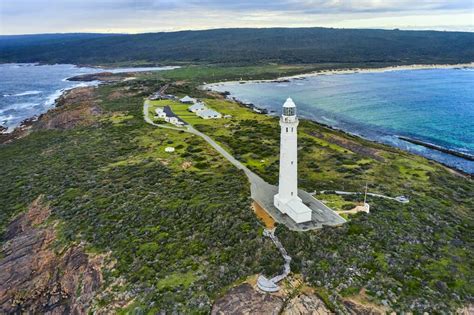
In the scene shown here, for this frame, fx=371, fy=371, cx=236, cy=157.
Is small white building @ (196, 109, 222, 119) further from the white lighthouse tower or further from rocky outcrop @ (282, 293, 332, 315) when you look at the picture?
rocky outcrop @ (282, 293, 332, 315)

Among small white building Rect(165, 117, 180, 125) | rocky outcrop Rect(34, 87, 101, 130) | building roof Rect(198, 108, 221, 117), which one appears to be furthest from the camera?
rocky outcrop Rect(34, 87, 101, 130)

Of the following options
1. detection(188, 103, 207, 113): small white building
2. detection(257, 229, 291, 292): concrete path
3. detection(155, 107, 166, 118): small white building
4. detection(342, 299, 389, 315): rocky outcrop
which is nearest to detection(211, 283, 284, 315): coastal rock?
detection(257, 229, 291, 292): concrete path

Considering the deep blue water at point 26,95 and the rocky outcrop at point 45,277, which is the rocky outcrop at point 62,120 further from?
the rocky outcrop at point 45,277

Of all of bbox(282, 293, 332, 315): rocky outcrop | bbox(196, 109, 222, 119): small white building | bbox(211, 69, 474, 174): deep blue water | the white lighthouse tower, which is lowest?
bbox(211, 69, 474, 174): deep blue water

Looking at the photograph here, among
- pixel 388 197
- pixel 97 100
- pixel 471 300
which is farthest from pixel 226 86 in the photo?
pixel 471 300

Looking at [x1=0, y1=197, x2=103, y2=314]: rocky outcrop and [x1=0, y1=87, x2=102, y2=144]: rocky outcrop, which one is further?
[x1=0, y1=87, x2=102, y2=144]: rocky outcrop

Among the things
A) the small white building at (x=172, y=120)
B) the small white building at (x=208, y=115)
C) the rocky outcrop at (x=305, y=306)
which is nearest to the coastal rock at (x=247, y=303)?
the rocky outcrop at (x=305, y=306)

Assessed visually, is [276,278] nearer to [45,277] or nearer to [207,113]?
[45,277]
